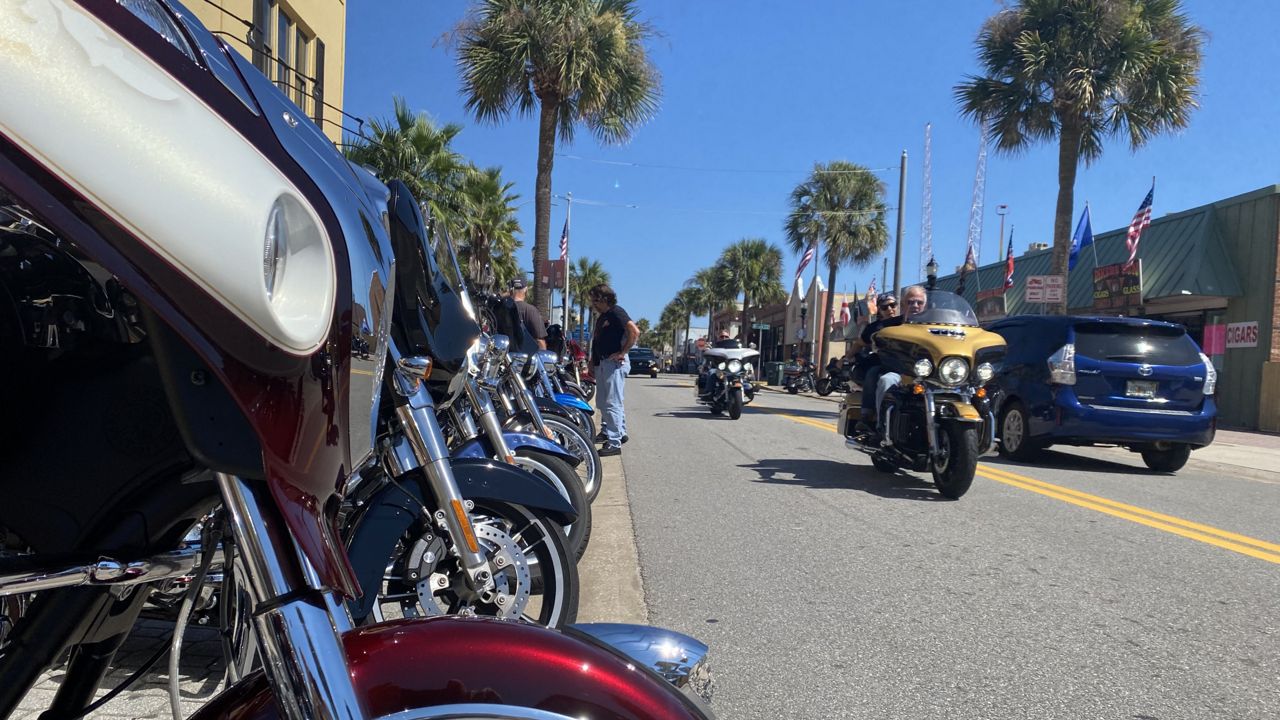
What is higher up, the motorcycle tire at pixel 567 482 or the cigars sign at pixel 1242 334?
the cigars sign at pixel 1242 334

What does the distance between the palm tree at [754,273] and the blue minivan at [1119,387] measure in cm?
4426

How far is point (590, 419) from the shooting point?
7207 mm

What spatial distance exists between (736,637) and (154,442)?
2623 mm

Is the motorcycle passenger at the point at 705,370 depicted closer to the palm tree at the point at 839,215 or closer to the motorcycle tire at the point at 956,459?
the motorcycle tire at the point at 956,459

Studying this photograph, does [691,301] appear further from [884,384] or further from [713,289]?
[884,384]

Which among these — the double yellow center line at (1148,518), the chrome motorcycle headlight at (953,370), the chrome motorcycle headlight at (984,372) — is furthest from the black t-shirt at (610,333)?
the double yellow center line at (1148,518)

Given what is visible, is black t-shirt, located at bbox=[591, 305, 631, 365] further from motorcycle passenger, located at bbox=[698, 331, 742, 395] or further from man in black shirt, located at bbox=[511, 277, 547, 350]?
motorcycle passenger, located at bbox=[698, 331, 742, 395]

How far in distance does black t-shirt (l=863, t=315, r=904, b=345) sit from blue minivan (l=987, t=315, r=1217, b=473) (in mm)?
2383

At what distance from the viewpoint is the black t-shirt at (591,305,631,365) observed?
28.8 ft

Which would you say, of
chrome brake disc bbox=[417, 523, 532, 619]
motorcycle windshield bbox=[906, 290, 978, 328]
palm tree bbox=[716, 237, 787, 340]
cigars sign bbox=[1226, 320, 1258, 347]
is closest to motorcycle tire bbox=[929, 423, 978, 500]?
motorcycle windshield bbox=[906, 290, 978, 328]

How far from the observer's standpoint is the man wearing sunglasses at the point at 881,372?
Answer: 7.50 metres

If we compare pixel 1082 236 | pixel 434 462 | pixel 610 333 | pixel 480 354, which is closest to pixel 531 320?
pixel 610 333

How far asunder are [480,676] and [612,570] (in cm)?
339

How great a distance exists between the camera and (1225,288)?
19.0 metres
